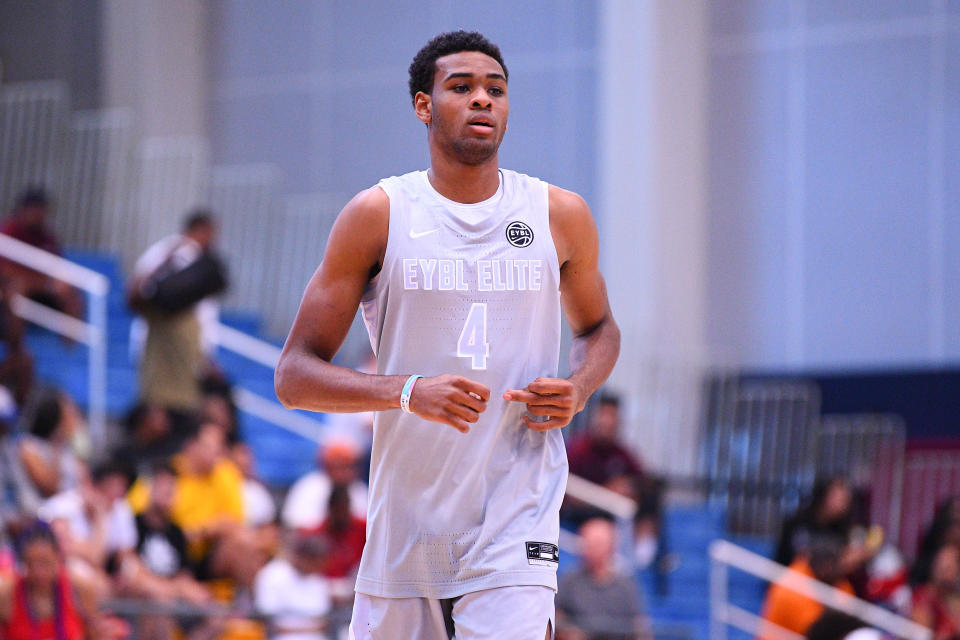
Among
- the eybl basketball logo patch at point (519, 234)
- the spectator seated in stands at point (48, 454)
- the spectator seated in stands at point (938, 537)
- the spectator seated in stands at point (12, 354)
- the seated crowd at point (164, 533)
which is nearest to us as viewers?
the eybl basketball logo patch at point (519, 234)

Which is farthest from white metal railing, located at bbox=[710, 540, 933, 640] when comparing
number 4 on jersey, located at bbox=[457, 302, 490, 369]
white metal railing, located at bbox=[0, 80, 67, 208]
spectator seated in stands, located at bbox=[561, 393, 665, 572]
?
white metal railing, located at bbox=[0, 80, 67, 208]

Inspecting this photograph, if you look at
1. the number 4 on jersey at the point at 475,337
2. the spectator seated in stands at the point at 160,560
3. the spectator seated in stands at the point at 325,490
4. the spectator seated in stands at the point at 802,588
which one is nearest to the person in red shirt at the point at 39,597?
the spectator seated in stands at the point at 160,560

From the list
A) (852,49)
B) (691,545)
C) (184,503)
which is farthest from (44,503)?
(852,49)

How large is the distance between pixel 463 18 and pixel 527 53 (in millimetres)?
867

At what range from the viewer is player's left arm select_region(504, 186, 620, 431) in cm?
395

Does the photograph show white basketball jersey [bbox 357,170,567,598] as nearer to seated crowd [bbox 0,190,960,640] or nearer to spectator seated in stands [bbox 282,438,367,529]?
seated crowd [bbox 0,190,960,640]

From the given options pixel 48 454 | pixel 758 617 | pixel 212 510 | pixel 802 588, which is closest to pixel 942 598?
pixel 802 588

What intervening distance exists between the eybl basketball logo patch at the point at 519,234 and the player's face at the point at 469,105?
0.19 metres

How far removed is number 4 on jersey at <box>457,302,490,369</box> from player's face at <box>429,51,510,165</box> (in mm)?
397

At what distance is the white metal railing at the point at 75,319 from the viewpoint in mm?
11875

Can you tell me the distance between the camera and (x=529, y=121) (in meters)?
16.3


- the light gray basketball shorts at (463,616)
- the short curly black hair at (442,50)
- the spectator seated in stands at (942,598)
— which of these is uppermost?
the short curly black hair at (442,50)

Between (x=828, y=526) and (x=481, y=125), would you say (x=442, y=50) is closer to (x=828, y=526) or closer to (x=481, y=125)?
(x=481, y=125)

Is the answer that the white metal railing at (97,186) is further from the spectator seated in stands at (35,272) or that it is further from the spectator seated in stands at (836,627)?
the spectator seated in stands at (836,627)
